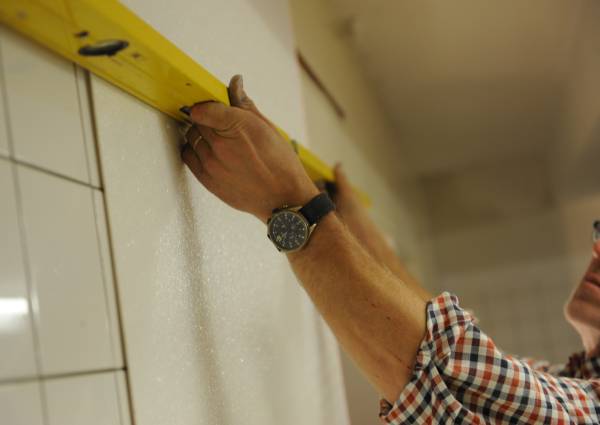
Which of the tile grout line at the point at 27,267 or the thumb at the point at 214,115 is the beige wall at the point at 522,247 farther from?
the tile grout line at the point at 27,267

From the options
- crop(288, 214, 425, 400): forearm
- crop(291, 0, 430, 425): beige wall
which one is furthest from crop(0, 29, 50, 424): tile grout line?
crop(291, 0, 430, 425): beige wall

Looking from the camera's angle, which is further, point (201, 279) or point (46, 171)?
point (201, 279)

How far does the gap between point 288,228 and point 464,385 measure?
266mm

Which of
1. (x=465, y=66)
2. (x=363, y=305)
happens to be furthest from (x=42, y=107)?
(x=465, y=66)

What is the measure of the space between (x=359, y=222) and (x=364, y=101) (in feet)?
4.35

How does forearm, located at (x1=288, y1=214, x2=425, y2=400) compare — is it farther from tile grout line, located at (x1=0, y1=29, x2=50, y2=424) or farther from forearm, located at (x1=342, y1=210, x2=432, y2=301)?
forearm, located at (x1=342, y1=210, x2=432, y2=301)

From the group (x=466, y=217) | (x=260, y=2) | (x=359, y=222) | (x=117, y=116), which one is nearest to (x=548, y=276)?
(x=466, y=217)

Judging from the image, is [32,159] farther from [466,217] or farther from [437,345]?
[466,217]

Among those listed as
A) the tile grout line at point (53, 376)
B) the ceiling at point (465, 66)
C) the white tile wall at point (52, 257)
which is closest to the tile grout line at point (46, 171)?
the white tile wall at point (52, 257)

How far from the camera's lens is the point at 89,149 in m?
0.57

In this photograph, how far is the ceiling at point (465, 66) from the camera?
217 centimetres

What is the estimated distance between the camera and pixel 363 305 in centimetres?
75

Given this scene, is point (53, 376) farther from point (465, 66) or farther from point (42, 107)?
point (465, 66)

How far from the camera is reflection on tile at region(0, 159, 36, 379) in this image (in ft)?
1.43
